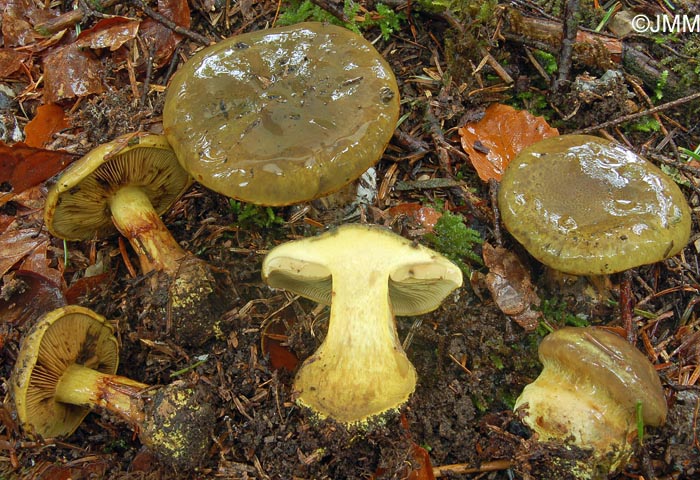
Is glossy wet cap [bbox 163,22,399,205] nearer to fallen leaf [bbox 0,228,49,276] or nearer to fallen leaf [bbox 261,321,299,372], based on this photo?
fallen leaf [bbox 261,321,299,372]

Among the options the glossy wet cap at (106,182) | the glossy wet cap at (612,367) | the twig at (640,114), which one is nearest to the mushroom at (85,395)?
the glossy wet cap at (106,182)

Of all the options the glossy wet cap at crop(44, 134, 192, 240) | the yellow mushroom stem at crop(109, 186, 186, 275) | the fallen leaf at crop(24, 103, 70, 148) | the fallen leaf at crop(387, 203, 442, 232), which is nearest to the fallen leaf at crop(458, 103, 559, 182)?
the fallen leaf at crop(387, 203, 442, 232)

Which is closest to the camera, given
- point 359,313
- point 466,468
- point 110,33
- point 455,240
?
point 359,313

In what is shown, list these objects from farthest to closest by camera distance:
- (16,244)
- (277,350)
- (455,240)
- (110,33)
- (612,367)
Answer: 1. (110,33)
2. (16,244)
3. (455,240)
4. (277,350)
5. (612,367)

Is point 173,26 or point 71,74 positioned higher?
point 173,26

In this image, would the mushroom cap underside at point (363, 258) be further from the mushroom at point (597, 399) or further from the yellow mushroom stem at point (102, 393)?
the yellow mushroom stem at point (102, 393)

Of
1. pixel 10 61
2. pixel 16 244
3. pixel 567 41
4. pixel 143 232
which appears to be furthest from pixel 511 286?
pixel 10 61

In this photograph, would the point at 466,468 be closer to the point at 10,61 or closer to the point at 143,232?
the point at 143,232
